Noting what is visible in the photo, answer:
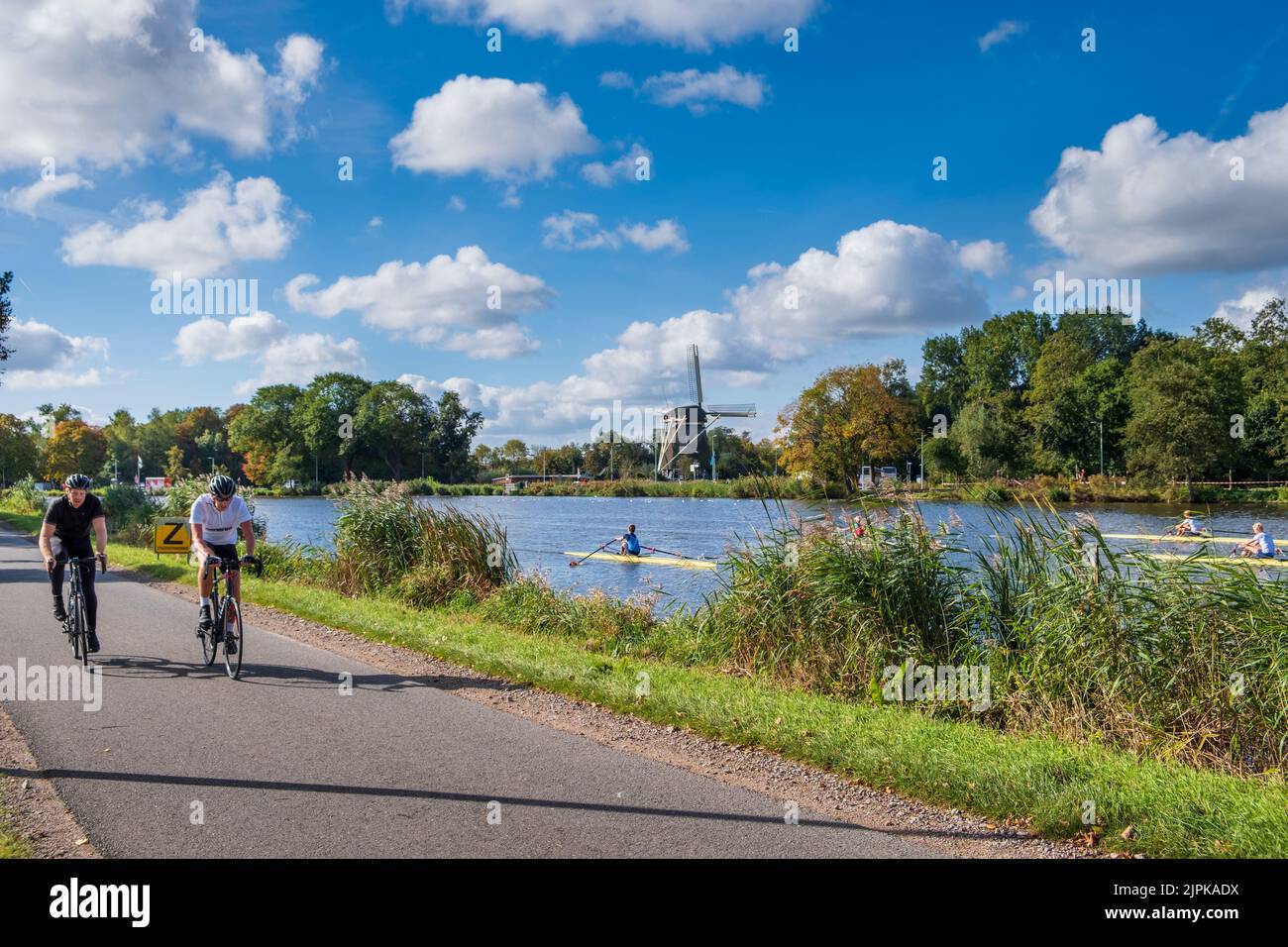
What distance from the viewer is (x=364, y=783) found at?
548 cm

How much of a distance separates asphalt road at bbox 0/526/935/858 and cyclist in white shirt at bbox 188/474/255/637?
3.12 feet

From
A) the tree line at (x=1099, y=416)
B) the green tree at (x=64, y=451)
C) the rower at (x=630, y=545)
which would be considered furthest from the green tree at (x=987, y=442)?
the green tree at (x=64, y=451)

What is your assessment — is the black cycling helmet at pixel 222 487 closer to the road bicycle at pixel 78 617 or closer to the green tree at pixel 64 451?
the road bicycle at pixel 78 617

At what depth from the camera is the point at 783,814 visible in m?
5.10

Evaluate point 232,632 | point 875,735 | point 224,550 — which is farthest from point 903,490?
point 224,550

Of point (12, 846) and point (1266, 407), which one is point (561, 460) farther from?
point (12, 846)

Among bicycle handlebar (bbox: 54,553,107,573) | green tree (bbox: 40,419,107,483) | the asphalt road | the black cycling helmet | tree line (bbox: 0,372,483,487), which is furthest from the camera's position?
tree line (bbox: 0,372,483,487)

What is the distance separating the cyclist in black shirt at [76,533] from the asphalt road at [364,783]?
137 centimetres

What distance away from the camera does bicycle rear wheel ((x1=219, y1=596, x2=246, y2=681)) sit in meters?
8.70

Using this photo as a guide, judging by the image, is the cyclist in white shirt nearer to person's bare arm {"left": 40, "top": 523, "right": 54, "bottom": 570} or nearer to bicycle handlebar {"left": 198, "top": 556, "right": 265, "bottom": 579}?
bicycle handlebar {"left": 198, "top": 556, "right": 265, "bottom": 579}

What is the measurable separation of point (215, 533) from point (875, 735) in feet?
22.8

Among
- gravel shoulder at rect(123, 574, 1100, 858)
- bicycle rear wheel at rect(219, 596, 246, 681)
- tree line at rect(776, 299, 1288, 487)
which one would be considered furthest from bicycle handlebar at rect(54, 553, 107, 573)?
tree line at rect(776, 299, 1288, 487)
